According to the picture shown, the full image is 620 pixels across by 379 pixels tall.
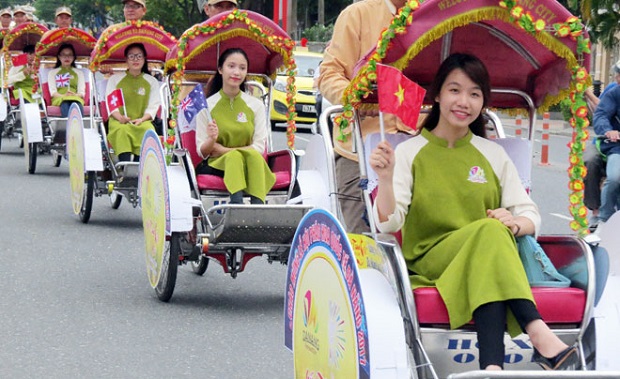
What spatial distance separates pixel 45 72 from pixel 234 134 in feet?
28.8

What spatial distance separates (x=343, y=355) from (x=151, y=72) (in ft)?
29.4

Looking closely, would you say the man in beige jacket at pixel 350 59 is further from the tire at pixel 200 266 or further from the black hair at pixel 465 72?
the tire at pixel 200 266

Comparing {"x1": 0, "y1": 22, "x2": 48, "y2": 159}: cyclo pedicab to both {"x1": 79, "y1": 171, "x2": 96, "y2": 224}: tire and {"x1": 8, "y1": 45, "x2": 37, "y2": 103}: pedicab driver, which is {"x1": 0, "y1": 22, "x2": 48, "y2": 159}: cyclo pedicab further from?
{"x1": 79, "y1": 171, "x2": 96, "y2": 224}: tire

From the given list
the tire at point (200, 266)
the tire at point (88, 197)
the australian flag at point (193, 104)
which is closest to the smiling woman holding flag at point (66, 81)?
the tire at point (88, 197)

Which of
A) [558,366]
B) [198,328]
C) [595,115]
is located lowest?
[198,328]

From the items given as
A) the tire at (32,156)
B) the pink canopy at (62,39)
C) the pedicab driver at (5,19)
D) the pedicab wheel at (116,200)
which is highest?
the pedicab driver at (5,19)

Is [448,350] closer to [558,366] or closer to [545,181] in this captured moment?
[558,366]

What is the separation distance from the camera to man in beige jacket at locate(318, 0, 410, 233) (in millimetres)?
6664

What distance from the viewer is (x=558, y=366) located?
15.0 feet

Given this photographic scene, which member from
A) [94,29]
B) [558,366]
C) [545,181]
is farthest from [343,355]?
[94,29]

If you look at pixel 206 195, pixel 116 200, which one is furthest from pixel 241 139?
pixel 116 200

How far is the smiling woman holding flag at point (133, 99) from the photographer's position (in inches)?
488

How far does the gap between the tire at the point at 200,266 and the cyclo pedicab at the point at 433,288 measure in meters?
4.00

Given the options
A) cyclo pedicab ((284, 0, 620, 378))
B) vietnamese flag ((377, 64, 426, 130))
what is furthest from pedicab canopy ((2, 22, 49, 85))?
vietnamese flag ((377, 64, 426, 130))
